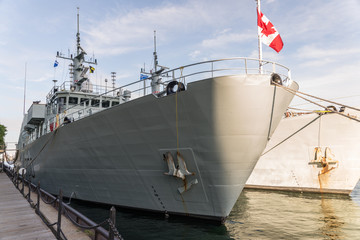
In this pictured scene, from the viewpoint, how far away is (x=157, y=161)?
758 centimetres

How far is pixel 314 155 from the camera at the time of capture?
13711 millimetres

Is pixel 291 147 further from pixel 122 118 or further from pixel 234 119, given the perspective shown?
pixel 122 118

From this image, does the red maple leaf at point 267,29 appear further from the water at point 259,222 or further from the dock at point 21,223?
the dock at point 21,223

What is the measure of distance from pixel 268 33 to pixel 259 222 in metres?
6.30

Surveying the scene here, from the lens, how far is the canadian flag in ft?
28.0

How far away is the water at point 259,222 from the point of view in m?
6.97

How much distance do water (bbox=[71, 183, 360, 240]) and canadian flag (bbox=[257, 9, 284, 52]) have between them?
18.9ft

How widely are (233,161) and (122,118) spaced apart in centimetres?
362

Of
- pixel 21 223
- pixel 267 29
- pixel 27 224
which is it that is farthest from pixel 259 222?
pixel 21 223

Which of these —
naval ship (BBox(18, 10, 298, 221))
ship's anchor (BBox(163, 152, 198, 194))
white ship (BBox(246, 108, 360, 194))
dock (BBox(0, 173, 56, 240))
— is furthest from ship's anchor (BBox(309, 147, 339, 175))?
dock (BBox(0, 173, 56, 240))

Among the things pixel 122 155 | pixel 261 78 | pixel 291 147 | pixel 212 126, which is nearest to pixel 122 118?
pixel 122 155

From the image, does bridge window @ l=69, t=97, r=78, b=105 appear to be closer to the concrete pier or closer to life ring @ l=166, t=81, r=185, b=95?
the concrete pier

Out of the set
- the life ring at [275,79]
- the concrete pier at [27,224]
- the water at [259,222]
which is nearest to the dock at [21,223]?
the concrete pier at [27,224]

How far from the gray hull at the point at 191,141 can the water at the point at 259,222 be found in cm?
41
